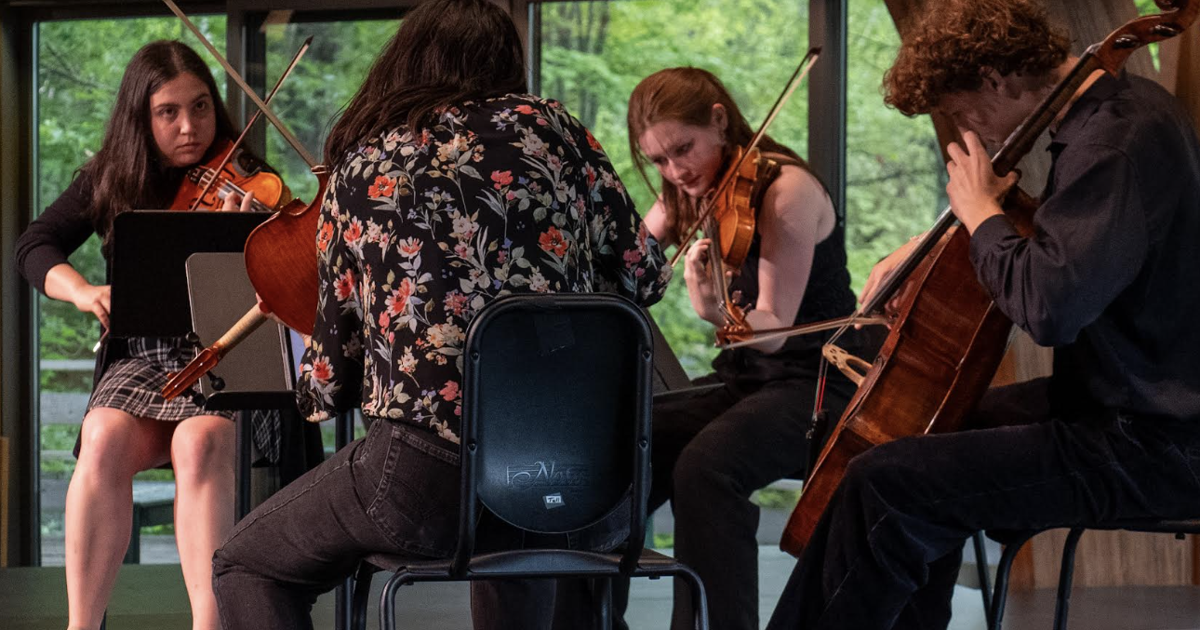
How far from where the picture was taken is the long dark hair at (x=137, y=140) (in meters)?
2.56

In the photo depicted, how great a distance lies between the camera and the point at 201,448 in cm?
235

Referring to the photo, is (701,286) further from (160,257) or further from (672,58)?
(672,58)

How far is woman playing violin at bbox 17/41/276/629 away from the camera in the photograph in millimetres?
2334

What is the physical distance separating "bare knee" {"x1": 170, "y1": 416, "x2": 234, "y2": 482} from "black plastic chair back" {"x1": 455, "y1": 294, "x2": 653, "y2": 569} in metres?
1.04

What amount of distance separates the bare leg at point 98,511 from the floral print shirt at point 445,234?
0.94m

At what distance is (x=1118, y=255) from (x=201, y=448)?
158 centimetres

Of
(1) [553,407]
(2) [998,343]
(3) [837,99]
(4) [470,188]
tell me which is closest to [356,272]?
(4) [470,188]

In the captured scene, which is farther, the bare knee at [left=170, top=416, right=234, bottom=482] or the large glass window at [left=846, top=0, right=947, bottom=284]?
the large glass window at [left=846, top=0, right=947, bottom=284]

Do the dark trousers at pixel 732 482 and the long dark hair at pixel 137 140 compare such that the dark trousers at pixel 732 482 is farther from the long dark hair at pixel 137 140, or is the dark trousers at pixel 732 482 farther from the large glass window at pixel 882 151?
the large glass window at pixel 882 151

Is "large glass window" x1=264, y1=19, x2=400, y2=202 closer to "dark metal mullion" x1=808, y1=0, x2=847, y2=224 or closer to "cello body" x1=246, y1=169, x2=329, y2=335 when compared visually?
"dark metal mullion" x1=808, y1=0, x2=847, y2=224

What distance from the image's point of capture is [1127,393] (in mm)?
1695

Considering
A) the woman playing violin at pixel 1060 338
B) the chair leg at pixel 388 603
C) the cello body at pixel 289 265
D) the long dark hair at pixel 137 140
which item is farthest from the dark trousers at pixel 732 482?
the long dark hair at pixel 137 140

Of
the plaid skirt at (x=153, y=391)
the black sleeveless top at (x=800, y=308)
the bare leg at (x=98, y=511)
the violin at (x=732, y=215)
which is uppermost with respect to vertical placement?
the violin at (x=732, y=215)

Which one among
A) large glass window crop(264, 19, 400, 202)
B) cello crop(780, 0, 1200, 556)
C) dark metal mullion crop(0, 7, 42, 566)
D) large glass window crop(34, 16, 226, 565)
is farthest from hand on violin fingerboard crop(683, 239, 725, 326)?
dark metal mullion crop(0, 7, 42, 566)
